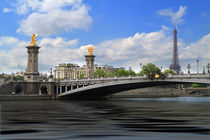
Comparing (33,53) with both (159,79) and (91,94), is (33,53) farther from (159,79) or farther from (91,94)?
(159,79)

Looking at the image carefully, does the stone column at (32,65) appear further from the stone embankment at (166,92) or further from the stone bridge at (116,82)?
the stone embankment at (166,92)

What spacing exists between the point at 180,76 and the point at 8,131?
40.6 metres

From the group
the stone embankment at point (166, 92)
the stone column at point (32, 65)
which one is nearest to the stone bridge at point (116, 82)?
the stone column at point (32, 65)

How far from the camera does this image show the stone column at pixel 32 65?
75.9 metres

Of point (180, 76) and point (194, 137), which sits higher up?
point (180, 76)

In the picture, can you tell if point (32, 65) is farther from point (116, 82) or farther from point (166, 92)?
point (166, 92)

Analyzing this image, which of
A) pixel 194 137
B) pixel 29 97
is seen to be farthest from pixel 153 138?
pixel 29 97

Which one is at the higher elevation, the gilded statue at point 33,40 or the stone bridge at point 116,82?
the gilded statue at point 33,40

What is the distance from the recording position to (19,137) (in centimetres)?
1560

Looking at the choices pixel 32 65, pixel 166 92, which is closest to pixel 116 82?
pixel 32 65

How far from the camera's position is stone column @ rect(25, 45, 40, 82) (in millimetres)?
75938

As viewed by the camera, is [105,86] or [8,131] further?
[105,86]

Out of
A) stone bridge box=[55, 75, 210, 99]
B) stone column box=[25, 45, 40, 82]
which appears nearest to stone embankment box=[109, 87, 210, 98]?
stone bridge box=[55, 75, 210, 99]

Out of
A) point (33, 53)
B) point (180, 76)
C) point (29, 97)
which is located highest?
point (33, 53)
